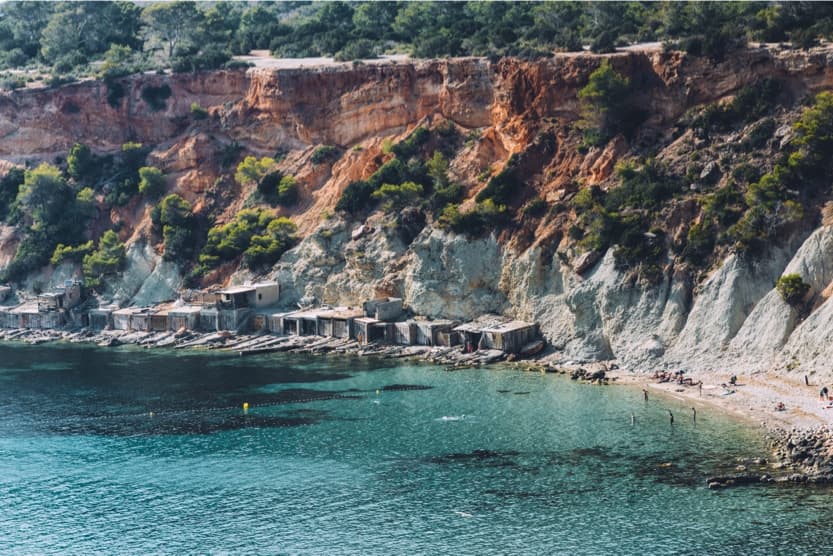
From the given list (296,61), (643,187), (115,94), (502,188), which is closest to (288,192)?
(296,61)

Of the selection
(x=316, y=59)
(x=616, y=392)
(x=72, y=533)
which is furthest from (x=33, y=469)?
(x=316, y=59)

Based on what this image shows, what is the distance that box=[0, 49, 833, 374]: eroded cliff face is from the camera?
243 ft

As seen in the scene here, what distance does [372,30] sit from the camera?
121 meters

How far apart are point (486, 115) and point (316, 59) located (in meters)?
23.5

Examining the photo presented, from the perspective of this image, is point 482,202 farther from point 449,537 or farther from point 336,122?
point 449,537

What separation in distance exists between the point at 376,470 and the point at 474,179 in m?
40.9

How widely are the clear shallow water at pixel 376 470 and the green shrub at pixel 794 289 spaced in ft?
33.7

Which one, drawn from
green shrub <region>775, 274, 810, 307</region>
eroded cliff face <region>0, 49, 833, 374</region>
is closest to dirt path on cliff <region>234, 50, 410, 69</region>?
eroded cliff face <region>0, 49, 833, 374</region>

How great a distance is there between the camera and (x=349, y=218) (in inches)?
3831

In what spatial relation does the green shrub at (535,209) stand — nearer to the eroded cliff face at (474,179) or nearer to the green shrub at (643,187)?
the eroded cliff face at (474,179)

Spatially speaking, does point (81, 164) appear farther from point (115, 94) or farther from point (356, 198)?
point (356, 198)

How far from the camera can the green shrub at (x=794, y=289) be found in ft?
232

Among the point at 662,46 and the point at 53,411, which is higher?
the point at 662,46

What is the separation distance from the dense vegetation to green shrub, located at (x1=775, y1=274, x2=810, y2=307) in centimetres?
2195
